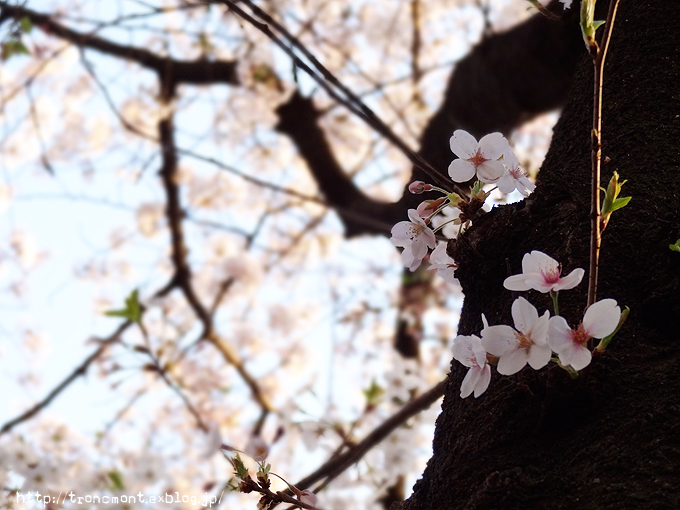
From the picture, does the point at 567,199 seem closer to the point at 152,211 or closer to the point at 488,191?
the point at 488,191

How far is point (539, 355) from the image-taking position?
0.49m

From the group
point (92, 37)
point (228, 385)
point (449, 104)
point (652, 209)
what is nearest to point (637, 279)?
point (652, 209)

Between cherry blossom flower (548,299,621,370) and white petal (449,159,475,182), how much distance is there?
0.25 metres

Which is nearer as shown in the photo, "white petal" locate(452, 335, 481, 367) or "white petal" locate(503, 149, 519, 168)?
"white petal" locate(452, 335, 481, 367)

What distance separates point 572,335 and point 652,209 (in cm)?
28

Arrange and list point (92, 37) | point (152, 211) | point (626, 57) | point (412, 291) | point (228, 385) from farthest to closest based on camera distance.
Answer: point (152, 211)
point (228, 385)
point (412, 291)
point (92, 37)
point (626, 57)

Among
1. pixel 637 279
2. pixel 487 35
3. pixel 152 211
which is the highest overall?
pixel 152 211

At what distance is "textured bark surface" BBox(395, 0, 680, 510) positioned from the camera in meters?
0.48

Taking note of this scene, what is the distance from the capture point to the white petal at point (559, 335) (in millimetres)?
469

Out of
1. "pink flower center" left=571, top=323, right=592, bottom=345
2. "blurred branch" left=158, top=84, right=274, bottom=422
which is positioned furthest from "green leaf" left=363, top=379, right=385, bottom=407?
"pink flower center" left=571, top=323, right=592, bottom=345

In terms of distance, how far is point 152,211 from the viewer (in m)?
6.06

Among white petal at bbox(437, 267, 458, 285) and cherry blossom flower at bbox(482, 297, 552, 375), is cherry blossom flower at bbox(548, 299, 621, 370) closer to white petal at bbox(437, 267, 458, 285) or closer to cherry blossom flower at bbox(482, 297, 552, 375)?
cherry blossom flower at bbox(482, 297, 552, 375)

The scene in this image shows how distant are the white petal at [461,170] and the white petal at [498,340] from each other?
0.23 meters

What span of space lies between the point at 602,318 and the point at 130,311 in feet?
6.48
